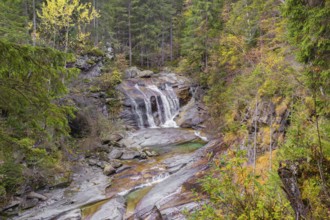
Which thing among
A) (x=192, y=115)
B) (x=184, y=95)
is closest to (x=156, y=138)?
(x=192, y=115)

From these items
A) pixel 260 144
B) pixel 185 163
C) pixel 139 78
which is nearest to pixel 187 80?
pixel 139 78

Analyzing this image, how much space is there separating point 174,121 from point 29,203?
49.7 feet

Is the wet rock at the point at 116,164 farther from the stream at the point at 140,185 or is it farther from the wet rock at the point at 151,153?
the wet rock at the point at 151,153

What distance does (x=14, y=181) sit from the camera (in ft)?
30.9

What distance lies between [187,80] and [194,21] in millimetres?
6009

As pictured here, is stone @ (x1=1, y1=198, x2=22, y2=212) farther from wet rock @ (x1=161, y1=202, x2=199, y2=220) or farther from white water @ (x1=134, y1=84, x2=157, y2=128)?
white water @ (x1=134, y1=84, x2=157, y2=128)

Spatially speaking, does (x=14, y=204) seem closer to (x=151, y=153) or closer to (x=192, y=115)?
(x=151, y=153)

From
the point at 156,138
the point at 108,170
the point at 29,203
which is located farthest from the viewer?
the point at 156,138

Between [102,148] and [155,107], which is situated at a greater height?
[155,107]

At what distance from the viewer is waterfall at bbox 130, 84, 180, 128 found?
2305 cm

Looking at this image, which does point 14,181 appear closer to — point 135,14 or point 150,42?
point 150,42

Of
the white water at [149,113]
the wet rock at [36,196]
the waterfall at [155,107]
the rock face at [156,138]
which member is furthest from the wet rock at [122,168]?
the white water at [149,113]

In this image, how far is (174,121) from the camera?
23.8 meters

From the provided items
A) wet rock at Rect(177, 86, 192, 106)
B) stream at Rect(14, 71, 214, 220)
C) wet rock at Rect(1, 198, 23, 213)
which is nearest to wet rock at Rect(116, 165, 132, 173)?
stream at Rect(14, 71, 214, 220)
